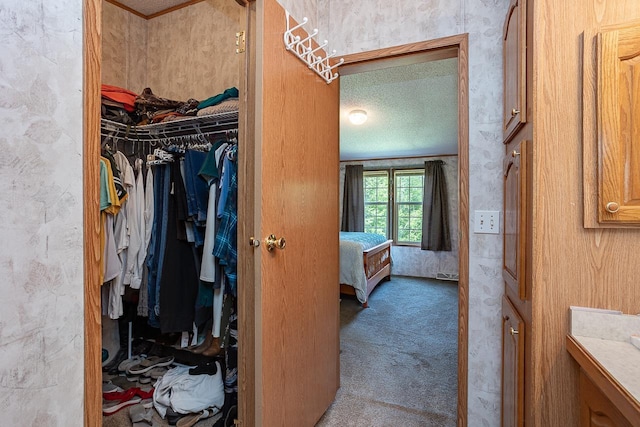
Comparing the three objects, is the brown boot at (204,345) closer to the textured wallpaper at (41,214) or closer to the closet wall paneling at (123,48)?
the textured wallpaper at (41,214)

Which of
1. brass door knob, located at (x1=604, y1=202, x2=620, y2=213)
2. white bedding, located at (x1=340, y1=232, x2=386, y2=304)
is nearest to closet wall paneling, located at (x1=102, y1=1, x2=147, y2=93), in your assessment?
brass door knob, located at (x1=604, y1=202, x2=620, y2=213)

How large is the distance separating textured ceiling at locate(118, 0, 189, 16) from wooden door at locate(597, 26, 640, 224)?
244 cm

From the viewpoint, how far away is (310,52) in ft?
4.90

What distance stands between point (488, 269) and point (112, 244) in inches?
79.9

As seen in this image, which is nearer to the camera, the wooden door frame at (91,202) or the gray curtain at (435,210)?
the wooden door frame at (91,202)

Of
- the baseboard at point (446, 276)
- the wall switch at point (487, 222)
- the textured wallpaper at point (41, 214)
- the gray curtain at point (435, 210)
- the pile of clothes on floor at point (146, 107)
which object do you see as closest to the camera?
the textured wallpaper at point (41, 214)

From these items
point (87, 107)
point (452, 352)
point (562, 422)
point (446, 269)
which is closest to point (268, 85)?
point (87, 107)

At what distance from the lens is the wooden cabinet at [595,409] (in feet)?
2.24

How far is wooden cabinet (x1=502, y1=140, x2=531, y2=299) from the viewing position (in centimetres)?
100

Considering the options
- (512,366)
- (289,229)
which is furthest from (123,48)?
(512,366)

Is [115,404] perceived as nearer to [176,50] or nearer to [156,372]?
[156,372]

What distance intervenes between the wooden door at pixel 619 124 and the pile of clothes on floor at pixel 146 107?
1.62 m

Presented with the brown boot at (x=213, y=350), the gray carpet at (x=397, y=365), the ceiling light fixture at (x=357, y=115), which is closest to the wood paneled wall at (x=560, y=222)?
the gray carpet at (x=397, y=365)

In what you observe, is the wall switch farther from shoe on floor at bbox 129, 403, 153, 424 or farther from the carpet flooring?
shoe on floor at bbox 129, 403, 153, 424
